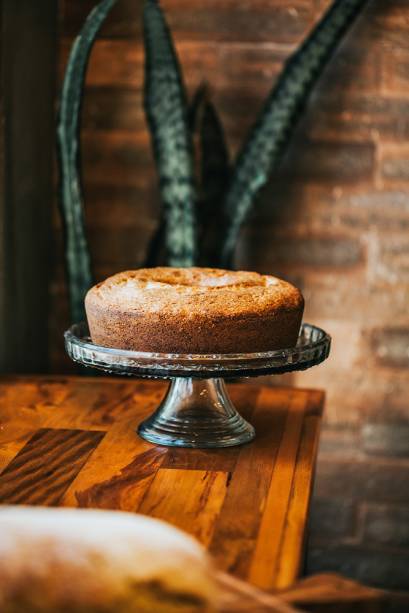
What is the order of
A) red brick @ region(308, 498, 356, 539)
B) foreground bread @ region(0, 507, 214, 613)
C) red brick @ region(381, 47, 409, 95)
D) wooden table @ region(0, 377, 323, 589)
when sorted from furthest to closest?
red brick @ region(308, 498, 356, 539) → red brick @ region(381, 47, 409, 95) → wooden table @ region(0, 377, 323, 589) → foreground bread @ region(0, 507, 214, 613)

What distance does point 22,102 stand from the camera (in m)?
1.74

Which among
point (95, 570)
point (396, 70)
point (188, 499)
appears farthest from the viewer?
point (396, 70)

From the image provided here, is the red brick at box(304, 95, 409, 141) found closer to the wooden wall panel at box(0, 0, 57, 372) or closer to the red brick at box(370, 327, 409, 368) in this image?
the red brick at box(370, 327, 409, 368)

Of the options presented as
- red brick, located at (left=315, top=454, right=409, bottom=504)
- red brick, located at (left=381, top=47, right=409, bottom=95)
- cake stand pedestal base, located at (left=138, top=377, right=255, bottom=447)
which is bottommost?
red brick, located at (left=315, top=454, right=409, bottom=504)

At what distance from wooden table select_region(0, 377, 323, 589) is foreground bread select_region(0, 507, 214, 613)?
0.16m

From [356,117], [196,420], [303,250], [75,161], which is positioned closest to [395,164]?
[356,117]

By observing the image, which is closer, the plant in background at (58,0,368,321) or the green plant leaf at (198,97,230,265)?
the plant in background at (58,0,368,321)

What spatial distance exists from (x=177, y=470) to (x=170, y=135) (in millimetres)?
743

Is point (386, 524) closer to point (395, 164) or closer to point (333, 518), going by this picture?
point (333, 518)

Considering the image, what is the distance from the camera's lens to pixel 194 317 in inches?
45.1

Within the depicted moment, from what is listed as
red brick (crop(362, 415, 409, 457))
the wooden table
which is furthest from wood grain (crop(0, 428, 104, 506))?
red brick (crop(362, 415, 409, 457))

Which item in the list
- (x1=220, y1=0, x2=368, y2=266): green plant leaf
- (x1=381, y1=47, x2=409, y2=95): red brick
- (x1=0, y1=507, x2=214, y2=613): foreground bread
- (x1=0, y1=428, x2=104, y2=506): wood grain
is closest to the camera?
(x1=0, y1=507, x2=214, y2=613): foreground bread

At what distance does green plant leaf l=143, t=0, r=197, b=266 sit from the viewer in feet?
5.34

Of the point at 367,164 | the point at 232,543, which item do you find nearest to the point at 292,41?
the point at 367,164
